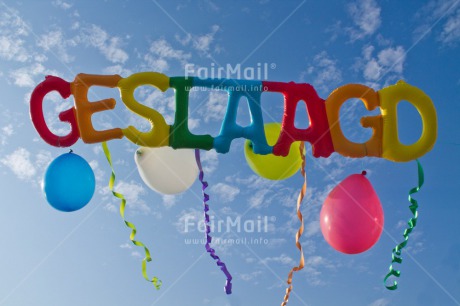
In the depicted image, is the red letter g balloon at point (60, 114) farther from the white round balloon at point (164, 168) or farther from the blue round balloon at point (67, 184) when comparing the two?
the white round balloon at point (164, 168)

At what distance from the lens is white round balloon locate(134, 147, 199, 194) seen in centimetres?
380

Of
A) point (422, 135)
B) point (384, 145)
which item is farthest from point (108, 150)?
point (422, 135)

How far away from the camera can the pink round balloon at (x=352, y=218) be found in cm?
346

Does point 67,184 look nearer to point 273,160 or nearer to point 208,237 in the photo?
point 208,237

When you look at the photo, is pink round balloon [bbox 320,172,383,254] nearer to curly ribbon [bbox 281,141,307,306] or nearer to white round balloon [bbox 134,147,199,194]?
curly ribbon [bbox 281,141,307,306]

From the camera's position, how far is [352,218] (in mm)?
3467

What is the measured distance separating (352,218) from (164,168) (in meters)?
1.27

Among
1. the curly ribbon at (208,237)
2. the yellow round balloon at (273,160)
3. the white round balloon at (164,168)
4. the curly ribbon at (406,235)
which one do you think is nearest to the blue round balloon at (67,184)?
the white round balloon at (164,168)

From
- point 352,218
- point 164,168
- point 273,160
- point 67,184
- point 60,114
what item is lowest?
point 67,184

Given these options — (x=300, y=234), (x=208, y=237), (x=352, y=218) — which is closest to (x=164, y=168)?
Result: (x=208, y=237)

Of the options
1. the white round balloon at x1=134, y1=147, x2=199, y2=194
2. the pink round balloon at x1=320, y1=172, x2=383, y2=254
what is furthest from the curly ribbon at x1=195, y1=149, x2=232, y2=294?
the pink round balloon at x1=320, y1=172, x2=383, y2=254

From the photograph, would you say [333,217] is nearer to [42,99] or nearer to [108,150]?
[108,150]

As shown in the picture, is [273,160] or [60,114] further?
[273,160]

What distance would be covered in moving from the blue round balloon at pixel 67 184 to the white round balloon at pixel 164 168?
0.38m
